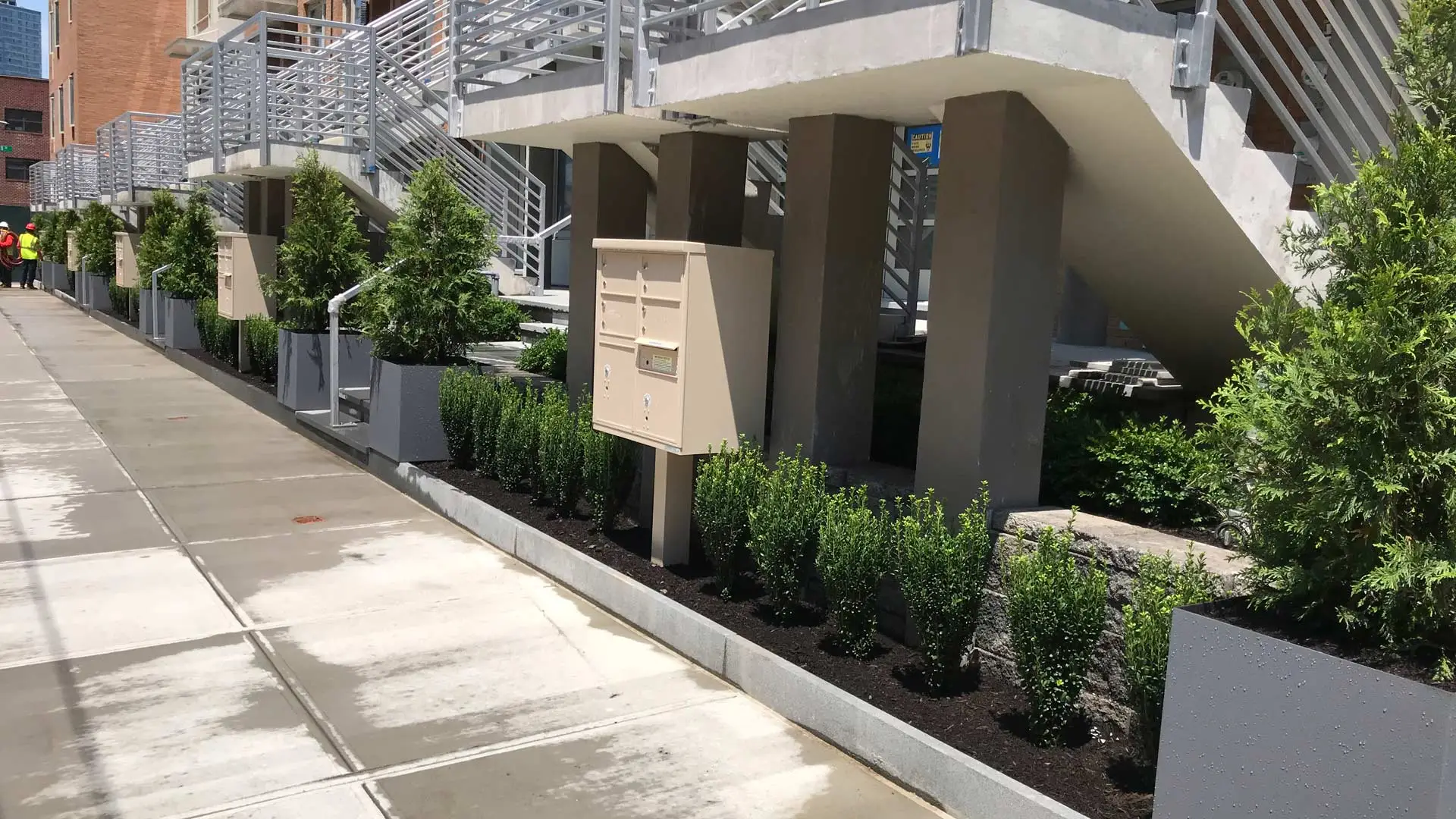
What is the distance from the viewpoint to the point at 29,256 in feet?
113

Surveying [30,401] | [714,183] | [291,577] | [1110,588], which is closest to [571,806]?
[1110,588]

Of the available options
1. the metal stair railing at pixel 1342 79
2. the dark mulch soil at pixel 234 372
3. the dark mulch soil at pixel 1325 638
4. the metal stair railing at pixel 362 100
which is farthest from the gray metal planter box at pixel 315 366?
the dark mulch soil at pixel 1325 638

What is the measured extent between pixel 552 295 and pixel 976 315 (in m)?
11.6

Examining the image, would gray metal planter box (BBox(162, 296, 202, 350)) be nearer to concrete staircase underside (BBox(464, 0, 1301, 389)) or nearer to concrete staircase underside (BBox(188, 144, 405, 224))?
concrete staircase underside (BBox(188, 144, 405, 224))

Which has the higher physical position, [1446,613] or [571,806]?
[1446,613]

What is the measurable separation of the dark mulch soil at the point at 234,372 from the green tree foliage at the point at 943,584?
381 inches

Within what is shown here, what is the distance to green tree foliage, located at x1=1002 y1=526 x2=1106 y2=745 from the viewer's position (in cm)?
440

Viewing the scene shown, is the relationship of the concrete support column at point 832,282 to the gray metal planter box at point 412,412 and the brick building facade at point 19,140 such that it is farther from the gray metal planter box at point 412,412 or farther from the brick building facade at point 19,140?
the brick building facade at point 19,140

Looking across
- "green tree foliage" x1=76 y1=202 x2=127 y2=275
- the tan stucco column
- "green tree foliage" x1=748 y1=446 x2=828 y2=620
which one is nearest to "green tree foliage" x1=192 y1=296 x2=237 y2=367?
the tan stucco column

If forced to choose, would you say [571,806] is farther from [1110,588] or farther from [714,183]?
[714,183]

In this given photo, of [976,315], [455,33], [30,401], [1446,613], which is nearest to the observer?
[1446,613]

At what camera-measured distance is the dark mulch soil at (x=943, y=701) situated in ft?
13.9

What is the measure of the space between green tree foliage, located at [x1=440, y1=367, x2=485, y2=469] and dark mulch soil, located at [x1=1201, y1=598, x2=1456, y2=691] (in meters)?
6.19

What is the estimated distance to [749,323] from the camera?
6.35 metres
